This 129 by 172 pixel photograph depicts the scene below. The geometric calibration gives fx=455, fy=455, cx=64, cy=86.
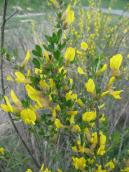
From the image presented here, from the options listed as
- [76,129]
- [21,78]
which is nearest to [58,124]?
[76,129]

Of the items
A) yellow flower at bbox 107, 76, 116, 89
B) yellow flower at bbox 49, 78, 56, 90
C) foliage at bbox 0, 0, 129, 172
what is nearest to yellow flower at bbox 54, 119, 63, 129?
foliage at bbox 0, 0, 129, 172

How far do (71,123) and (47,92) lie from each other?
18 cm

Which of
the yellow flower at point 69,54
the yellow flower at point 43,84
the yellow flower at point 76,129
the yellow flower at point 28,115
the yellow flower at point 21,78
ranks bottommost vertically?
the yellow flower at point 76,129

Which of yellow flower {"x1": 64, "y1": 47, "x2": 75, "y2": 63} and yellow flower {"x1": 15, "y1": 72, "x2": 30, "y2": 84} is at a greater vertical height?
yellow flower {"x1": 64, "y1": 47, "x2": 75, "y2": 63}

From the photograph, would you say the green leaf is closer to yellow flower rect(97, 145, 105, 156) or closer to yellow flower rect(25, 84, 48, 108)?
yellow flower rect(25, 84, 48, 108)

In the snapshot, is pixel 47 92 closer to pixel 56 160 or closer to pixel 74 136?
pixel 74 136

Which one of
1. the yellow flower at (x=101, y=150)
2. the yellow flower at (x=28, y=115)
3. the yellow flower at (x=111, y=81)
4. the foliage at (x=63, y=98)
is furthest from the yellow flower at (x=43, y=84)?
the yellow flower at (x=101, y=150)

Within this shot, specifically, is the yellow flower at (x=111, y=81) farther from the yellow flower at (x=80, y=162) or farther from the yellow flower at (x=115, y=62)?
the yellow flower at (x=80, y=162)

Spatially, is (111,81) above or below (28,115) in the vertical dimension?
above

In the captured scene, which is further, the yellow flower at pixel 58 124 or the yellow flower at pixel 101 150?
the yellow flower at pixel 101 150

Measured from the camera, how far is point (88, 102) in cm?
174

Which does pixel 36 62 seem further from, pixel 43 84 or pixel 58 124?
pixel 58 124

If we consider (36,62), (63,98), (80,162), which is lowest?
(80,162)

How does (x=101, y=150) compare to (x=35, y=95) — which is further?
(x=101, y=150)
